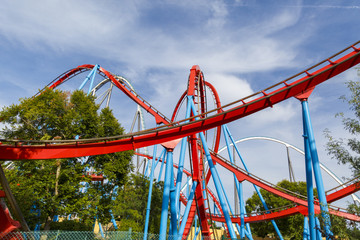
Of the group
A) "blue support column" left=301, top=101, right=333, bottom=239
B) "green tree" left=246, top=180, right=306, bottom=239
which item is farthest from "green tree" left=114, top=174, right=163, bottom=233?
"blue support column" left=301, top=101, right=333, bottom=239

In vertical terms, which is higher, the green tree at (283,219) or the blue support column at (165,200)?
the green tree at (283,219)

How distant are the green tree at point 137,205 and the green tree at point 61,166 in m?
4.23

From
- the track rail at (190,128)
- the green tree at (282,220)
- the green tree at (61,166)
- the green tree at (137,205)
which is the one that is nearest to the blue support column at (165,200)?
the track rail at (190,128)

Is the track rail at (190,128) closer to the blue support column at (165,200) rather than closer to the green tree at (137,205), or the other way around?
the blue support column at (165,200)

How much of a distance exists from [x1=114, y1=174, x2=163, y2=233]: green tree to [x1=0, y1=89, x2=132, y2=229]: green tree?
4233 mm

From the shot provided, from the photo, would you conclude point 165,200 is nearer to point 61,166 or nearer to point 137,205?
point 61,166

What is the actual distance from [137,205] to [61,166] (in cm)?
861

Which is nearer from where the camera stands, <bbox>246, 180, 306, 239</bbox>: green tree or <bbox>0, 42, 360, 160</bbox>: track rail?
<bbox>0, 42, 360, 160</bbox>: track rail

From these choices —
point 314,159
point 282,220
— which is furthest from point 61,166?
point 282,220

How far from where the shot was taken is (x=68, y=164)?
1220cm

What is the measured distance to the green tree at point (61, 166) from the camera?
1108 centimetres

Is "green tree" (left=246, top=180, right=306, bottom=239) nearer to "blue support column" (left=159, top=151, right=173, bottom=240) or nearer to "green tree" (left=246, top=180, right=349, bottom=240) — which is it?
"green tree" (left=246, top=180, right=349, bottom=240)

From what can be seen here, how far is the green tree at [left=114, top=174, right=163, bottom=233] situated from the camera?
703 inches

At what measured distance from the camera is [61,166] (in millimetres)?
12023
